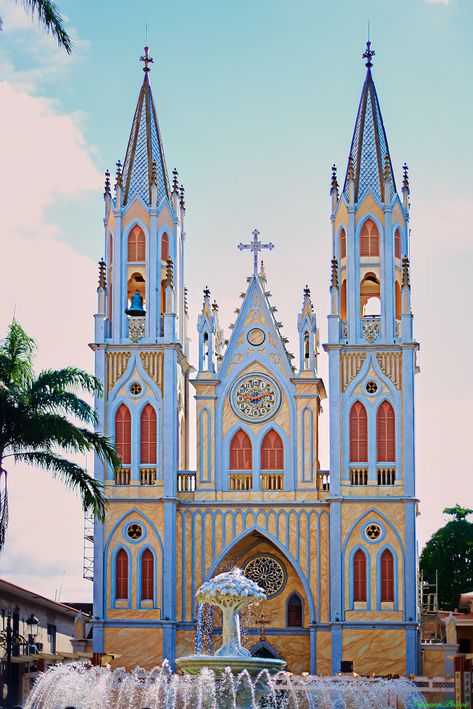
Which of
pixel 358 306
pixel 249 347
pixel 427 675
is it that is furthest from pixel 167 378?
pixel 427 675

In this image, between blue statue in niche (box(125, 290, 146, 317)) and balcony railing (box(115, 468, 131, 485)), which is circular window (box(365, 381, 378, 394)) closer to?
blue statue in niche (box(125, 290, 146, 317))

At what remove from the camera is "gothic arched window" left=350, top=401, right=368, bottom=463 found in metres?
57.9

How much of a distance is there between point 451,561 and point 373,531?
61.2 ft

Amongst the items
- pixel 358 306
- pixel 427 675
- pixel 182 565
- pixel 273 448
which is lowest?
pixel 427 675

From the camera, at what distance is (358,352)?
5847 cm

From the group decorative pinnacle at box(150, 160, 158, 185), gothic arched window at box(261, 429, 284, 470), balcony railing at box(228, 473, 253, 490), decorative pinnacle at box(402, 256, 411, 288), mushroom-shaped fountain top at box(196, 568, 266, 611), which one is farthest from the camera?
decorative pinnacle at box(150, 160, 158, 185)

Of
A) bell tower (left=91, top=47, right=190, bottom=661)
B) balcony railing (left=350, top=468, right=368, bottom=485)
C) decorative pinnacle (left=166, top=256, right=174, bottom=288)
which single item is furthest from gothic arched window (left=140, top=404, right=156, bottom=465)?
balcony railing (left=350, top=468, right=368, bottom=485)

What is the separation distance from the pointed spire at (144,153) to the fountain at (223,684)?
1739 centimetres

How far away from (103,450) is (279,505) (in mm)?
14462

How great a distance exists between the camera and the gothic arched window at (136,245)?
60.6 m

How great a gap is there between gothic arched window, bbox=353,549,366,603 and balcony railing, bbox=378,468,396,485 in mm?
2426

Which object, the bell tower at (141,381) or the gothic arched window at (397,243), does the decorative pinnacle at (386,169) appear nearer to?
the gothic arched window at (397,243)

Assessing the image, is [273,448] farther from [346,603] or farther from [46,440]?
[46,440]

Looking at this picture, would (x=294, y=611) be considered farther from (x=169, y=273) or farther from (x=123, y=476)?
(x=169, y=273)
